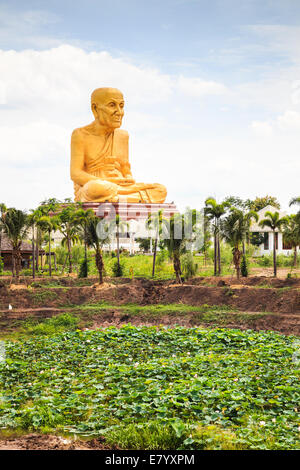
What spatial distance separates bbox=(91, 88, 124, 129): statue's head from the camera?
86.6ft

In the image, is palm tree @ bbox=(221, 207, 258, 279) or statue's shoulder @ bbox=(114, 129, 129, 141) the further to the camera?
statue's shoulder @ bbox=(114, 129, 129, 141)

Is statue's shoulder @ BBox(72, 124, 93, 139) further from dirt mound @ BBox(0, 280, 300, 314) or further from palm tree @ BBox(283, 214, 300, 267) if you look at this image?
dirt mound @ BBox(0, 280, 300, 314)

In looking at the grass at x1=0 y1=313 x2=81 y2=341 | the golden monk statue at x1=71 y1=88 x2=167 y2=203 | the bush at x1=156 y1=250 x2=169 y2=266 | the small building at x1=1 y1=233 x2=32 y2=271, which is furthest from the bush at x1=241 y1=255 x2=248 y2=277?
the golden monk statue at x1=71 y1=88 x2=167 y2=203

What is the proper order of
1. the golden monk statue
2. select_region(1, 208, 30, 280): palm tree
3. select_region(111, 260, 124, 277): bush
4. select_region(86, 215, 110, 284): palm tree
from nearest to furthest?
1. select_region(1, 208, 30, 280): palm tree
2. select_region(86, 215, 110, 284): palm tree
3. select_region(111, 260, 124, 277): bush
4. the golden monk statue

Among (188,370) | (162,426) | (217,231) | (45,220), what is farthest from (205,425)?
(45,220)

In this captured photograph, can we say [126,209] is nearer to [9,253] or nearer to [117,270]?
[9,253]

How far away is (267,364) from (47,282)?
10.4 meters

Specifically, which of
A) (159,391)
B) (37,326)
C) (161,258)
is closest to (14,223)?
(37,326)

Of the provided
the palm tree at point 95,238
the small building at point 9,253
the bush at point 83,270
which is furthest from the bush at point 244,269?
the small building at point 9,253

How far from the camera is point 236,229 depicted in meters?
17.5

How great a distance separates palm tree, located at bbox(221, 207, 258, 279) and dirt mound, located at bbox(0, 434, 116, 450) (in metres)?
11.4

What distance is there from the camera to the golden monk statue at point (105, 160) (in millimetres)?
26344

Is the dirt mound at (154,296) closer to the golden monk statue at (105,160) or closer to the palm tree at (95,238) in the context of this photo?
the palm tree at (95,238)

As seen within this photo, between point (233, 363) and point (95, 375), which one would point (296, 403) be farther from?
point (95, 375)
